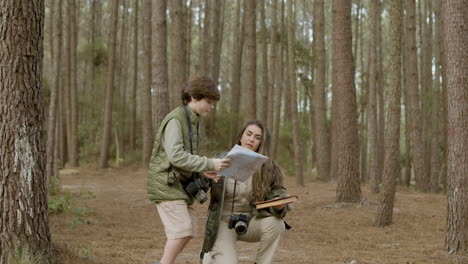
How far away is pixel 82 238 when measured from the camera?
7.11 meters

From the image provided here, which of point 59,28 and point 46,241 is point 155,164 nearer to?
point 46,241

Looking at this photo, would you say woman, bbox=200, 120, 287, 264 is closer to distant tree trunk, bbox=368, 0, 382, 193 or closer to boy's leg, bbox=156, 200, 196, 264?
boy's leg, bbox=156, 200, 196, 264

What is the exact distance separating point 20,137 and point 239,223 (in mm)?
1820

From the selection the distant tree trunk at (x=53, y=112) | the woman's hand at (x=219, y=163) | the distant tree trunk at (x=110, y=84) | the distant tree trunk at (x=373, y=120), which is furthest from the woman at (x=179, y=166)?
the distant tree trunk at (x=110, y=84)

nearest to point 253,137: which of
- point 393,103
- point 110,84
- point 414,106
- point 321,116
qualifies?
point 393,103

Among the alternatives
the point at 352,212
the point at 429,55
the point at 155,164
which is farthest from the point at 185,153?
the point at 429,55

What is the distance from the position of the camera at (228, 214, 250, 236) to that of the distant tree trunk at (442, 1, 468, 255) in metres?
3.14

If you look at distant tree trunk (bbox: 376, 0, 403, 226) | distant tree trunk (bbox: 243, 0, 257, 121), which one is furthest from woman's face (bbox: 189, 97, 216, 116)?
distant tree trunk (bbox: 243, 0, 257, 121)

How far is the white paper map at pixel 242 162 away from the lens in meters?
3.81

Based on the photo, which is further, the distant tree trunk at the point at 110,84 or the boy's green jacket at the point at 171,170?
the distant tree trunk at the point at 110,84

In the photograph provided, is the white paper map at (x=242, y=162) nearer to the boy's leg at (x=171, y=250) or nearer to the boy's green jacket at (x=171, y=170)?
the boy's green jacket at (x=171, y=170)

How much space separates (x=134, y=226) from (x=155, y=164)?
486cm

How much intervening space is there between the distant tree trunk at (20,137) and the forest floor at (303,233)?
0.55m

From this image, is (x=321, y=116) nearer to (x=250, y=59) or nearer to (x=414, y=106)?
(x=414, y=106)
